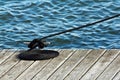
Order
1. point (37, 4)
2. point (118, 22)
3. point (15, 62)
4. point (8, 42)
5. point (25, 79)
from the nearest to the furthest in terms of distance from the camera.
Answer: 1. point (25, 79)
2. point (15, 62)
3. point (8, 42)
4. point (118, 22)
5. point (37, 4)

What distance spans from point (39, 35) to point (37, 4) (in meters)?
2.29

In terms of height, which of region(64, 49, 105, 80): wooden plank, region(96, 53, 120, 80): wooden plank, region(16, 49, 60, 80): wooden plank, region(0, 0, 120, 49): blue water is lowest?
region(0, 0, 120, 49): blue water

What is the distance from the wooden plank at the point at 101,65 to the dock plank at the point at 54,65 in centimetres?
48

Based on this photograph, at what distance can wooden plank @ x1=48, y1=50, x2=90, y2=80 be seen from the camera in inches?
318

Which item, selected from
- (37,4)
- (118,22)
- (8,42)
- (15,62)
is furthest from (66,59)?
(37,4)

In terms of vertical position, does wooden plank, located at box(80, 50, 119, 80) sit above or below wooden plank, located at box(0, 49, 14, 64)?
below

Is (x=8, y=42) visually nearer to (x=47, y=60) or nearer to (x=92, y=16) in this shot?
(x=92, y=16)

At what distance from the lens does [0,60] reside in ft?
28.5

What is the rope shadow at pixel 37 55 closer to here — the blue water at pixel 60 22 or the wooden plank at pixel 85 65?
the wooden plank at pixel 85 65

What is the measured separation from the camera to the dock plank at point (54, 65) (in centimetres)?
811

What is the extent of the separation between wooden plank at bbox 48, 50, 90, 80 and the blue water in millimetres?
3925

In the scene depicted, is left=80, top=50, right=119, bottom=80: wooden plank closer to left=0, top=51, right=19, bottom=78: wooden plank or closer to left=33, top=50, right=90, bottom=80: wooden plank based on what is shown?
left=33, top=50, right=90, bottom=80: wooden plank

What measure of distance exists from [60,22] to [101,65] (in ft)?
19.5

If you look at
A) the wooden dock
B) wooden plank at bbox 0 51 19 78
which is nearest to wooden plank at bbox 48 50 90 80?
the wooden dock
